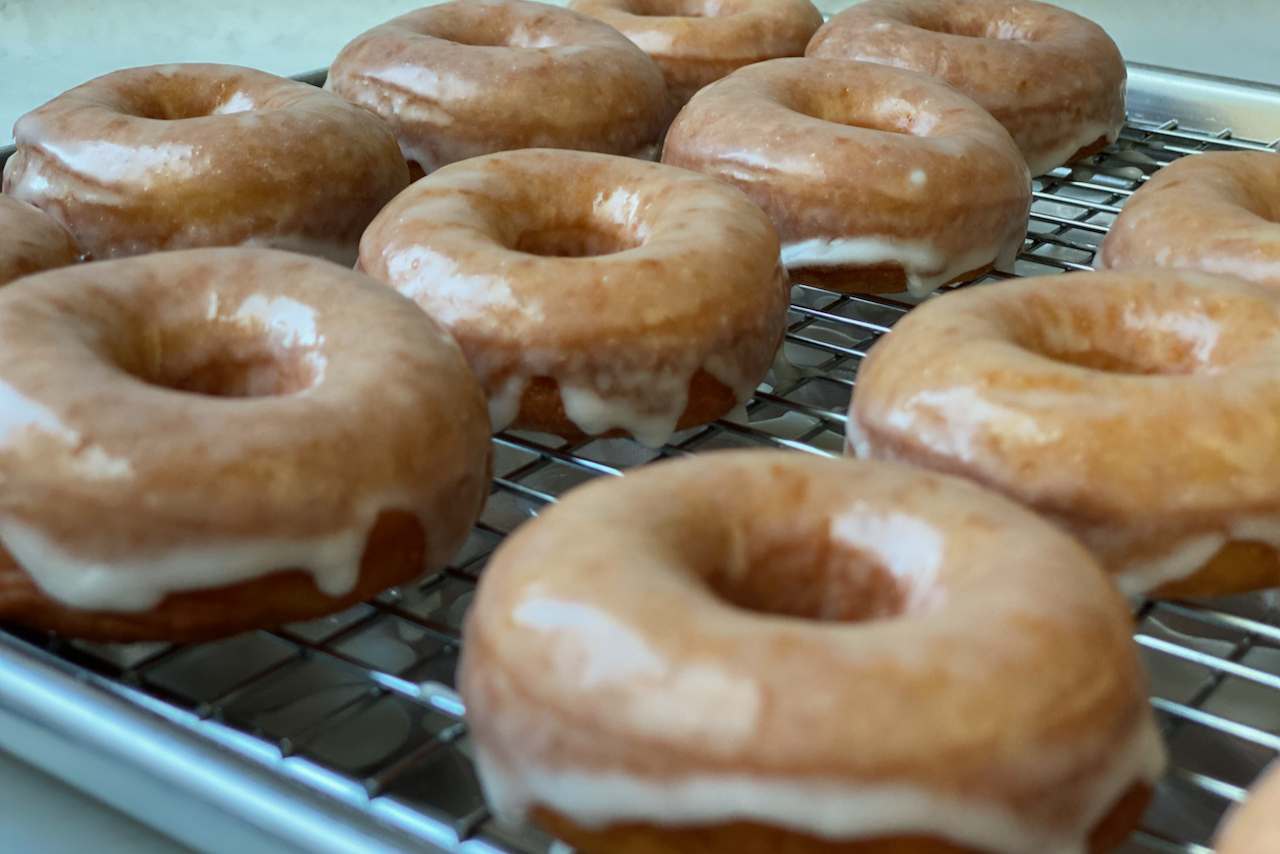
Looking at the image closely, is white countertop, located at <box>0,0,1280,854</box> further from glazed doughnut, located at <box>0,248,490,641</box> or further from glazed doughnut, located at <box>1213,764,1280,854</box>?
glazed doughnut, located at <box>1213,764,1280,854</box>

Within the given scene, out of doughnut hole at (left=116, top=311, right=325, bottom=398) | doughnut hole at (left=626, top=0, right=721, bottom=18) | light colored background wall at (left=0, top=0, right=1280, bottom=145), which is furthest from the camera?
light colored background wall at (left=0, top=0, right=1280, bottom=145)

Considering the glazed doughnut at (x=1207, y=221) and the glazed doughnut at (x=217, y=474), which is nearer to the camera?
the glazed doughnut at (x=217, y=474)

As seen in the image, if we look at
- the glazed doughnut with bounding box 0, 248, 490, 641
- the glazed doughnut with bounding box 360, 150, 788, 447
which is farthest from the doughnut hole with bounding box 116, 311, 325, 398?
the glazed doughnut with bounding box 360, 150, 788, 447

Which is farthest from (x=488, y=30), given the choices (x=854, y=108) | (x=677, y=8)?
(x=854, y=108)

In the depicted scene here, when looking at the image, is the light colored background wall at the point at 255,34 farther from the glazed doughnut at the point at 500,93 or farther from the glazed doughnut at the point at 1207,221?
the glazed doughnut at the point at 1207,221

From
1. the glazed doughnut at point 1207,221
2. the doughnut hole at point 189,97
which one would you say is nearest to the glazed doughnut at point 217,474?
the doughnut hole at point 189,97

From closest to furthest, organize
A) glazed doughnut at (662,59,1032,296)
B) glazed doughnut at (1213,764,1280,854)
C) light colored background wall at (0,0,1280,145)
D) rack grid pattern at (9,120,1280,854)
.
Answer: glazed doughnut at (1213,764,1280,854)
rack grid pattern at (9,120,1280,854)
glazed doughnut at (662,59,1032,296)
light colored background wall at (0,0,1280,145)
